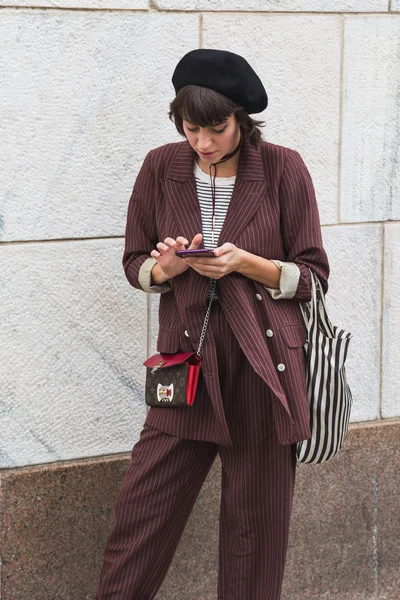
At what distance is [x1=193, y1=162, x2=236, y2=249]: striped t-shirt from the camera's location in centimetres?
348

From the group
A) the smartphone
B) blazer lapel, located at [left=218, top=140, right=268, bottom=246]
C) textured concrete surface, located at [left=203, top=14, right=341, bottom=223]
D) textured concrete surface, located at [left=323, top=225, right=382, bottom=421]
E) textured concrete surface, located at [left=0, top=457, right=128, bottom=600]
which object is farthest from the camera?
textured concrete surface, located at [left=323, top=225, right=382, bottom=421]

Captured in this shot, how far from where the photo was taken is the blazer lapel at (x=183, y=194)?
348 cm

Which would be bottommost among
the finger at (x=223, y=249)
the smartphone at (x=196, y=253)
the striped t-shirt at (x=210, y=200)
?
the smartphone at (x=196, y=253)

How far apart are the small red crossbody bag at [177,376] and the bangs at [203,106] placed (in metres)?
0.55

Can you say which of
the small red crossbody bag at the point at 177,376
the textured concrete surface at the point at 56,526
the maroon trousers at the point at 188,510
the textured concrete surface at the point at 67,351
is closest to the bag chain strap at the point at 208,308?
the small red crossbody bag at the point at 177,376

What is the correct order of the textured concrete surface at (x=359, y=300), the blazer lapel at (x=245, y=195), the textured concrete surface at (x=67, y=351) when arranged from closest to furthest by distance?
the blazer lapel at (x=245, y=195) → the textured concrete surface at (x=67, y=351) → the textured concrete surface at (x=359, y=300)

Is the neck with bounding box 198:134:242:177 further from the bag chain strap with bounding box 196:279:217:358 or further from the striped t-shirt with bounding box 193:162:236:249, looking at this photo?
the bag chain strap with bounding box 196:279:217:358

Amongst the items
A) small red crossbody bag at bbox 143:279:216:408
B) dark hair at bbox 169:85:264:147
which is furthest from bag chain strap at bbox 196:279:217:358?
dark hair at bbox 169:85:264:147

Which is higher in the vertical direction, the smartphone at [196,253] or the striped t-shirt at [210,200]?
the striped t-shirt at [210,200]

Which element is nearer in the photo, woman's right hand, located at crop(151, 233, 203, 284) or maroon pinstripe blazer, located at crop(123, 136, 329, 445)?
woman's right hand, located at crop(151, 233, 203, 284)

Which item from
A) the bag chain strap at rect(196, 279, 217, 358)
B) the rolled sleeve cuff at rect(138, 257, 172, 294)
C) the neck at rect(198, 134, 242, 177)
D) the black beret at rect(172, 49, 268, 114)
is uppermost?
the black beret at rect(172, 49, 268, 114)

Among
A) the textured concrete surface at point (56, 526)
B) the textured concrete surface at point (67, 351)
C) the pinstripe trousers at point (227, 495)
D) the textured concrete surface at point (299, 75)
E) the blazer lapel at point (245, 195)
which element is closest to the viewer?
the blazer lapel at point (245, 195)

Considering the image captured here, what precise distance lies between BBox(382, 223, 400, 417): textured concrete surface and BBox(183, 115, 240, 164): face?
1492 mm

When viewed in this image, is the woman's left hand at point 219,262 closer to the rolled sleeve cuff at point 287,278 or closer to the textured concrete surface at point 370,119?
the rolled sleeve cuff at point 287,278
